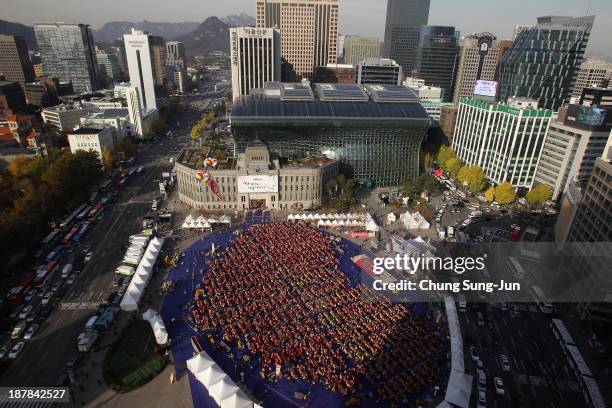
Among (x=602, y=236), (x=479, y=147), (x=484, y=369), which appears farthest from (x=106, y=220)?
(x=479, y=147)

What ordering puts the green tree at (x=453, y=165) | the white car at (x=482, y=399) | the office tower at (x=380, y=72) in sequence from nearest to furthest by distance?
the white car at (x=482, y=399), the green tree at (x=453, y=165), the office tower at (x=380, y=72)

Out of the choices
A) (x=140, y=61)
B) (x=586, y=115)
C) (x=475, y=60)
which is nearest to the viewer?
(x=586, y=115)

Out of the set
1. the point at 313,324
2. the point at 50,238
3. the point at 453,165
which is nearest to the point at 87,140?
the point at 50,238

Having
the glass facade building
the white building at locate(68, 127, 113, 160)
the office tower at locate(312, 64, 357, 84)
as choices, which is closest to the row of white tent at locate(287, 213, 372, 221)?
the glass facade building

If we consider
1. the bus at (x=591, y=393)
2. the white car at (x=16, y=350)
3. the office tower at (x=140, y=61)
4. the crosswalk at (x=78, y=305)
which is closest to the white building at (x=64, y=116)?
the office tower at (x=140, y=61)

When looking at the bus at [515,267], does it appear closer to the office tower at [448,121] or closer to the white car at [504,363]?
the white car at [504,363]

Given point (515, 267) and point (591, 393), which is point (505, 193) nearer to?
point (515, 267)

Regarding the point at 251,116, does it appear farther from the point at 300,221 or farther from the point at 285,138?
the point at 300,221
